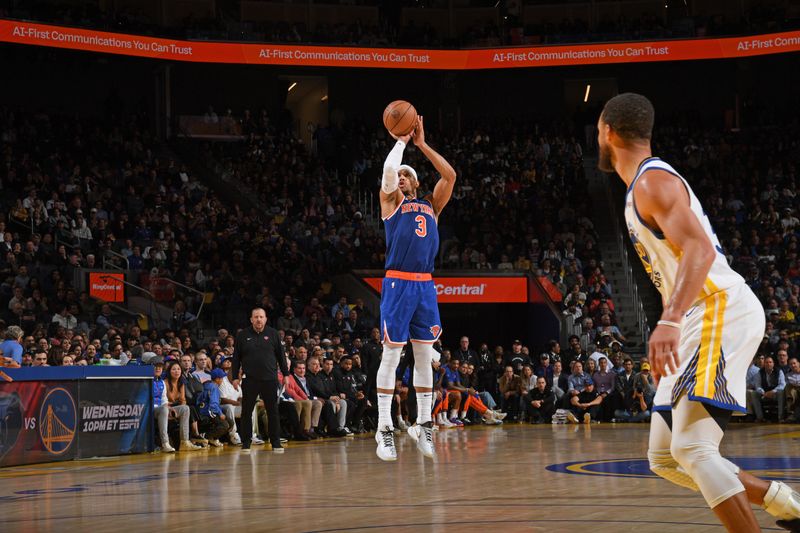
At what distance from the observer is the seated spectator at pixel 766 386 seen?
18.7 metres

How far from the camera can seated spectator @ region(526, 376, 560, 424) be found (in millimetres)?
20219

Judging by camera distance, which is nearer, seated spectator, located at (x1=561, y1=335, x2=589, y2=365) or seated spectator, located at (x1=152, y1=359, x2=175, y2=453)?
seated spectator, located at (x1=152, y1=359, x2=175, y2=453)

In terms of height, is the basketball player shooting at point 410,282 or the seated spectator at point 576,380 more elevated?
the basketball player shooting at point 410,282

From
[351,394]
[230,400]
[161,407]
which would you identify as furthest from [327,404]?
[161,407]

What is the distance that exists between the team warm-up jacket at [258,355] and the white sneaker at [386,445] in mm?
4445

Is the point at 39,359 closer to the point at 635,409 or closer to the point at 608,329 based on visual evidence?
the point at 635,409

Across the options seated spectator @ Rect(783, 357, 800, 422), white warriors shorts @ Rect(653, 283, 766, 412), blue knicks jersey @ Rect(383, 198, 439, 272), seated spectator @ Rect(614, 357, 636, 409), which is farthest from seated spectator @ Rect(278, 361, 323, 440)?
white warriors shorts @ Rect(653, 283, 766, 412)

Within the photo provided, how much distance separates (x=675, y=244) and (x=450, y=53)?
2874 cm

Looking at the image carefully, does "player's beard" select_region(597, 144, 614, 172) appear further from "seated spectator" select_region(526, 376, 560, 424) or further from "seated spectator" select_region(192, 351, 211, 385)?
"seated spectator" select_region(526, 376, 560, 424)

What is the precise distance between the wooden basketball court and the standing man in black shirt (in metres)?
0.39

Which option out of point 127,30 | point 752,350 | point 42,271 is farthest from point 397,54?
point 752,350

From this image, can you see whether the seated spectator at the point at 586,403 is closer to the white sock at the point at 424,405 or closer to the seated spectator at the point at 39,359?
the seated spectator at the point at 39,359

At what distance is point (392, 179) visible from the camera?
8.61 metres

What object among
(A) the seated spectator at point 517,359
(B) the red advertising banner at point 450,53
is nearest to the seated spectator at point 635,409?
(A) the seated spectator at point 517,359
